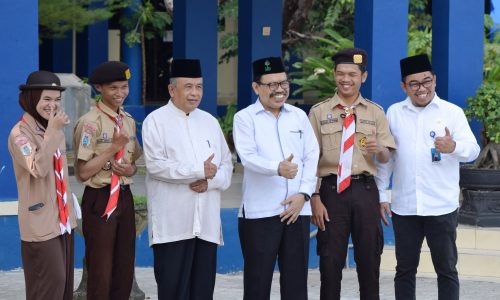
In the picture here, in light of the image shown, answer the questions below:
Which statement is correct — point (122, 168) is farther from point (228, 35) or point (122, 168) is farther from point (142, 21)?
point (142, 21)

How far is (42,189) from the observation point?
19.6 ft

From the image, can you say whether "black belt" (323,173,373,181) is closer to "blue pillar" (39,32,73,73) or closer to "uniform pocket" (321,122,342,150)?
"uniform pocket" (321,122,342,150)

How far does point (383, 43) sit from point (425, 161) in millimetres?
2771

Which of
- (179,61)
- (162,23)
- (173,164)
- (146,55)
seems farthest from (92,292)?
(146,55)

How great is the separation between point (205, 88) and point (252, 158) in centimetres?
780

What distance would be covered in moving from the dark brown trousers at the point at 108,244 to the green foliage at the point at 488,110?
403cm

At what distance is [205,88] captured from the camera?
14156 mm

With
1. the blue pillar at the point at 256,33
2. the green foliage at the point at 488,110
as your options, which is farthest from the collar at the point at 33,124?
the blue pillar at the point at 256,33

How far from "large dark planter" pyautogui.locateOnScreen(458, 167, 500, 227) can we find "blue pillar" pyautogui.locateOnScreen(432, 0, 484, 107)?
75cm

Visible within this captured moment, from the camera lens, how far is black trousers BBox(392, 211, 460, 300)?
6805 millimetres

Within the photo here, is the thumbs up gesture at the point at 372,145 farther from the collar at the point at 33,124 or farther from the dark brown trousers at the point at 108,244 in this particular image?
the collar at the point at 33,124

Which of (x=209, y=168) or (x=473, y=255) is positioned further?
(x=473, y=255)

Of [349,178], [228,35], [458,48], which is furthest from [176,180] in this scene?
[228,35]

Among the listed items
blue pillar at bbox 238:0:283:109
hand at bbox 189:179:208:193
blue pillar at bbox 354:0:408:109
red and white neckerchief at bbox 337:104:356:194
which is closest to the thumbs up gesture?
red and white neckerchief at bbox 337:104:356:194
